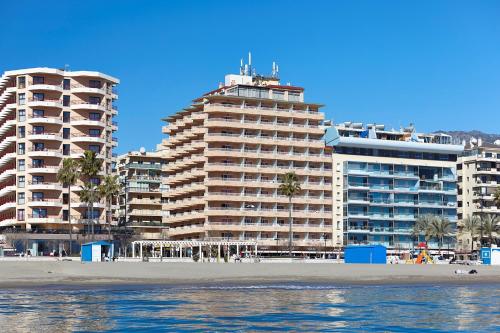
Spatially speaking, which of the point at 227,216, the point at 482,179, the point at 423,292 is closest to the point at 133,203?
the point at 227,216

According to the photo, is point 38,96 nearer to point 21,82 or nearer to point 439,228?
point 21,82

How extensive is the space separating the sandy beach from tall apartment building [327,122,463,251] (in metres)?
64.2

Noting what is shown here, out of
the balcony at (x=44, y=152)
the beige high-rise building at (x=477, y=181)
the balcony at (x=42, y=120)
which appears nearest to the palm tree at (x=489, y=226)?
Result: the beige high-rise building at (x=477, y=181)

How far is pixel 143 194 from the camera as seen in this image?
18288cm

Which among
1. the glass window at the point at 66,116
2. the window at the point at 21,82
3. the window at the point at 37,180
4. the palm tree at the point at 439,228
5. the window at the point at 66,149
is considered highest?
the window at the point at 21,82

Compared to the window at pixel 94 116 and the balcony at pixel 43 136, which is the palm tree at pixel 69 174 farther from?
the window at pixel 94 116

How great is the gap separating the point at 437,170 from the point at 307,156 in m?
29.9

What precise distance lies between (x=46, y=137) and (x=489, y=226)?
270 feet

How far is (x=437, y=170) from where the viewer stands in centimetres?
17725

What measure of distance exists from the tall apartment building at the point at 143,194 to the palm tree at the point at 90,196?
25.8 meters

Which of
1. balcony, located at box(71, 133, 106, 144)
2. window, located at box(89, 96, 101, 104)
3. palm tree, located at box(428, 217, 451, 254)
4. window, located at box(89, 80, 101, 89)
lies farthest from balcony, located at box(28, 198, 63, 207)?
palm tree, located at box(428, 217, 451, 254)

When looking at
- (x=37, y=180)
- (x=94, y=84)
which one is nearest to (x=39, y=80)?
(x=94, y=84)

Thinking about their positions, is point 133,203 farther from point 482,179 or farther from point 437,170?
point 482,179

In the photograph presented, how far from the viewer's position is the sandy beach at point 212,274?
262ft
